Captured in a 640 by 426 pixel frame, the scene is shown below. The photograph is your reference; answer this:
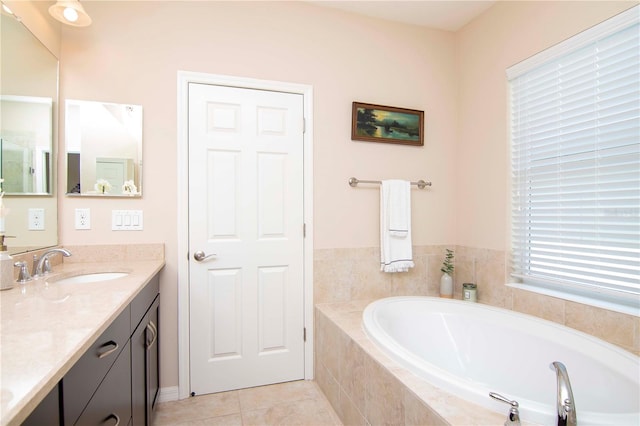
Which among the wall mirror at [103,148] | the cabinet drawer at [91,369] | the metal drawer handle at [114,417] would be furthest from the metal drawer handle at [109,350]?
the wall mirror at [103,148]

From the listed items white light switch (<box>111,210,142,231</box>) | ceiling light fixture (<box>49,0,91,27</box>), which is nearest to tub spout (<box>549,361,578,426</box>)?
white light switch (<box>111,210,142,231</box>)

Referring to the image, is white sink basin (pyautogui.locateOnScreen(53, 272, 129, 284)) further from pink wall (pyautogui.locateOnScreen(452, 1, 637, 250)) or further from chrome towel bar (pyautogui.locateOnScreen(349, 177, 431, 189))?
pink wall (pyautogui.locateOnScreen(452, 1, 637, 250))

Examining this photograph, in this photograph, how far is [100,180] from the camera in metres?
1.87

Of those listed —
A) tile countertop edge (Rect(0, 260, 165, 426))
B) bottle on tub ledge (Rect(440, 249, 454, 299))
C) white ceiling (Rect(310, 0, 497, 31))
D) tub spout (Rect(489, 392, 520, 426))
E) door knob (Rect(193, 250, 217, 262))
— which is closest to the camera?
tile countertop edge (Rect(0, 260, 165, 426))

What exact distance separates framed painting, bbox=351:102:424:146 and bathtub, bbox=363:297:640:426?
1.18m

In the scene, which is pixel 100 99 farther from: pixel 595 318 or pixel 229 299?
pixel 595 318

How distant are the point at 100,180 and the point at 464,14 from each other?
2.73m

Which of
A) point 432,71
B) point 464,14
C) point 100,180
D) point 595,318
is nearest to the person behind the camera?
point 595,318

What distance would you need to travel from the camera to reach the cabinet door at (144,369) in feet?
4.22

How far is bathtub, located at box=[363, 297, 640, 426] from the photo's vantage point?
1.11 metres

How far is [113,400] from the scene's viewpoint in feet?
3.30

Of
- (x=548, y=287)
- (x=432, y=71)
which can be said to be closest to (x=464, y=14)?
(x=432, y=71)

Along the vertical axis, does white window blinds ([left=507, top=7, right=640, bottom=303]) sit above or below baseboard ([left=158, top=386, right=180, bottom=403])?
above

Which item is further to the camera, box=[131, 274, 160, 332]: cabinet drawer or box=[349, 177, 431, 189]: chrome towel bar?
box=[349, 177, 431, 189]: chrome towel bar
